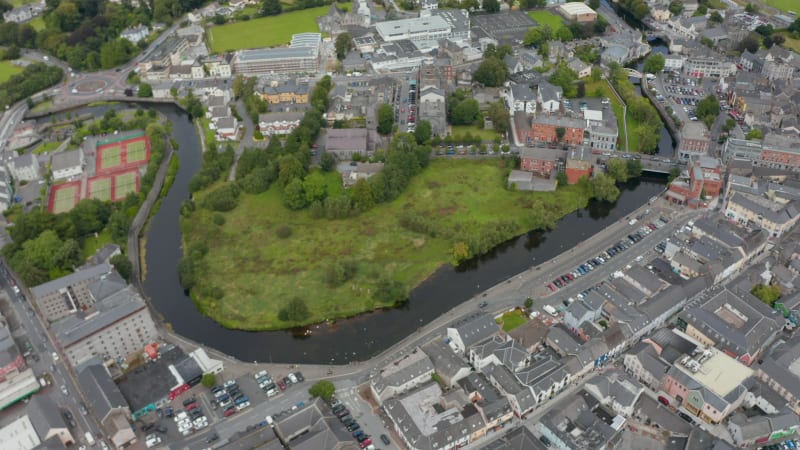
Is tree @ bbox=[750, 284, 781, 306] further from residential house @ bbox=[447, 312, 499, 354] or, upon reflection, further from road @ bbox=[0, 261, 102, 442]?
road @ bbox=[0, 261, 102, 442]

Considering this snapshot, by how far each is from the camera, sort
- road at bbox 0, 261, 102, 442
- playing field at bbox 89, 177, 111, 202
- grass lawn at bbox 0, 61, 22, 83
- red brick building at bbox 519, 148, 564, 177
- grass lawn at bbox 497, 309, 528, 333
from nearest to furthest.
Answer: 1. road at bbox 0, 261, 102, 442
2. grass lawn at bbox 497, 309, 528, 333
3. red brick building at bbox 519, 148, 564, 177
4. playing field at bbox 89, 177, 111, 202
5. grass lawn at bbox 0, 61, 22, 83

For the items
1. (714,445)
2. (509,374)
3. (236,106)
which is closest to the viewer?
(714,445)

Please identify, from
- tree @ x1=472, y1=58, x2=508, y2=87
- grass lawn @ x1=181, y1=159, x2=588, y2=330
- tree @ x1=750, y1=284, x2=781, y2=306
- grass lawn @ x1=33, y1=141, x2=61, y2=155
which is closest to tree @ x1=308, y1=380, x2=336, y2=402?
grass lawn @ x1=181, y1=159, x2=588, y2=330

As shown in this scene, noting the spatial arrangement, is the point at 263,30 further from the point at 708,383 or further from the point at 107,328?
the point at 708,383

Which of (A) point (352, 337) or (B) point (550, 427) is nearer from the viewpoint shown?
(B) point (550, 427)

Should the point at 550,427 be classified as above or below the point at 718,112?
below

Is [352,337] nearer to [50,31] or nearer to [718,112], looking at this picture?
[718,112]

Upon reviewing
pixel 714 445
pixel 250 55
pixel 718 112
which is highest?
pixel 250 55

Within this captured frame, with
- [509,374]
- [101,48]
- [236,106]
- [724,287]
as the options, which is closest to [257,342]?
[509,374]

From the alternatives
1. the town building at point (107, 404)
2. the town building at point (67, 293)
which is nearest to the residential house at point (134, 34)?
the town building at point (67, 293)
